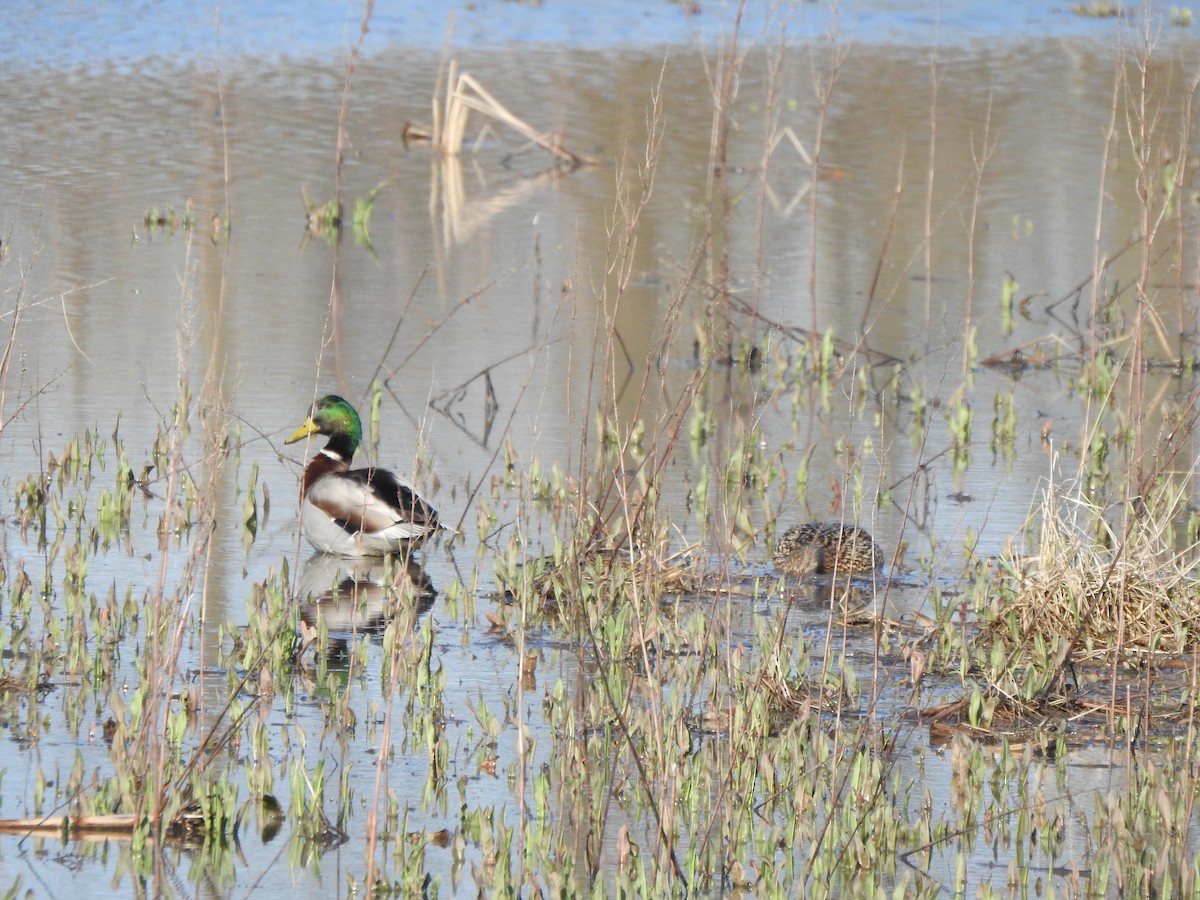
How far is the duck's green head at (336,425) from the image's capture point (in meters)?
→ 8.42

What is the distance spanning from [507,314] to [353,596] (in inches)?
220

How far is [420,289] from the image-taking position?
13.4 m

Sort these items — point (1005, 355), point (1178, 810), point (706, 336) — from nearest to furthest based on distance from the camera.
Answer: point (1178, 810)
point (706, 336)
point (1005, 355)

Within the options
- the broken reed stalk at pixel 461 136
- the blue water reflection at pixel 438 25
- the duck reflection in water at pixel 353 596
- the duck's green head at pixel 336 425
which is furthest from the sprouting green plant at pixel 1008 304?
the blue water reflection at pixel 438 25

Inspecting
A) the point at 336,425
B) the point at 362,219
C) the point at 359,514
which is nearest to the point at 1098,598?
the point at 359,514

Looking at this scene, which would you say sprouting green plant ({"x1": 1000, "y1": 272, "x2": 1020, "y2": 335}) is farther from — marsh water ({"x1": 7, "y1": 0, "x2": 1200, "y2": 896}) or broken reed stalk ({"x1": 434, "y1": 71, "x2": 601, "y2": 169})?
broken reed stalk ({"x1": 434, "y1": 71, "x2": 601, "y2": 169})

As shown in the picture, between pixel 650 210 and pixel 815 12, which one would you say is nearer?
pixel 650 210

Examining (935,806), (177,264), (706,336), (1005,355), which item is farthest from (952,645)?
(177,264)

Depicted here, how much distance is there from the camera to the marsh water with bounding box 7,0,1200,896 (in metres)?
5.73

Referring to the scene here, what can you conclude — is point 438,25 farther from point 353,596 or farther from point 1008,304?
point 353,596

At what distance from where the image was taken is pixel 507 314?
41.7 feet

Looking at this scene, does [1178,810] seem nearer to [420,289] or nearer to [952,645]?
[952,645]

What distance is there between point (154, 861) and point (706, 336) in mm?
6871

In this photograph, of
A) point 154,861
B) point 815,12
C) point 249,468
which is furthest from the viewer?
point 815,12
